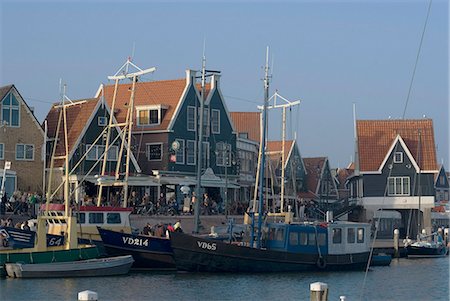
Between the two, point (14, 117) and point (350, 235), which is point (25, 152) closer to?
point (14, 117)

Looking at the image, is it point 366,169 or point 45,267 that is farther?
point 366,169

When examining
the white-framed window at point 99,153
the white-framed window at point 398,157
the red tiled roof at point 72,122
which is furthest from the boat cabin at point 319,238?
the white-framed window at point 398,157

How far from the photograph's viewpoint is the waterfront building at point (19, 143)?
5838cm

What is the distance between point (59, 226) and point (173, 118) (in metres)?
22.9

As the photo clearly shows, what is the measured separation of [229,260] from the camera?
42.2m

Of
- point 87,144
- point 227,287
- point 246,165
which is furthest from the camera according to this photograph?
point 246,165

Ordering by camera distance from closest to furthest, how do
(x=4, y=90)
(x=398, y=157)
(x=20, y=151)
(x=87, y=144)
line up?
(x=4, y=90) → (x=20, y=151) → (x=87, y=144) → (x=398, y=157)

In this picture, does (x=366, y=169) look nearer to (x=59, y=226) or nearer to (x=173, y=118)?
(x=173, y=118)

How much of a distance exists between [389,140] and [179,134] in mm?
18196

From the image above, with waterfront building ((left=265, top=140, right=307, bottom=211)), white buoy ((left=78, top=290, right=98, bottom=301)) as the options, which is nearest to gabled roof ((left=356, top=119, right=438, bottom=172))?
waterfront building ((left=265, top=140, right=307, bottom=211))

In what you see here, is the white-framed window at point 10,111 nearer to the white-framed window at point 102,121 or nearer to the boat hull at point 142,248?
the white-framed window at point 102,121

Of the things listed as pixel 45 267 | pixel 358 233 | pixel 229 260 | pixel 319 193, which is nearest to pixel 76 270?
pixel 45 267

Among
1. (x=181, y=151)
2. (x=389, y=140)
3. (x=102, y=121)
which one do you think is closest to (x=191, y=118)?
(x=181, y=151)

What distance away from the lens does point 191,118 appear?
67.0m
